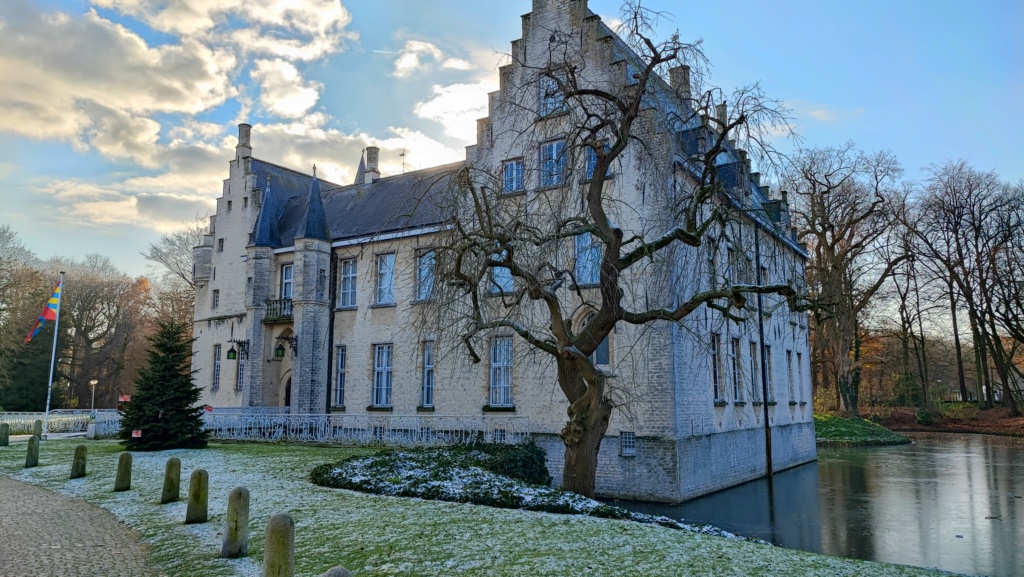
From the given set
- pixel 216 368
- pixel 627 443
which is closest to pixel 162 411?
pixel 216 368

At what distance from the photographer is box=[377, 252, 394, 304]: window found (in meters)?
23.7

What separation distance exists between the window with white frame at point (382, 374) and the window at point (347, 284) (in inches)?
90.0

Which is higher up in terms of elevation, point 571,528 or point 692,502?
point 571,528

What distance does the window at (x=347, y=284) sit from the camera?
24844mm

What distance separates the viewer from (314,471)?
Result: 13.4m

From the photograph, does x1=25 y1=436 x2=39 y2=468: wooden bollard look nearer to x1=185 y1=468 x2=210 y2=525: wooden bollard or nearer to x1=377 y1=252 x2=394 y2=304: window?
x1=185 y1=468 x2=210 y2=525: wooden bollard

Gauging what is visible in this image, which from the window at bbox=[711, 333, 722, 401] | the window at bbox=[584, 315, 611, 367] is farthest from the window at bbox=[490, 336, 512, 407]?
the window at bbox=[711, 333, 722, 401]

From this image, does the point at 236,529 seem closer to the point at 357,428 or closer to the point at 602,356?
the point at 602,356

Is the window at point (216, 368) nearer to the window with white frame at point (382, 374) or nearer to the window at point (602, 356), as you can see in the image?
the window with white frame at point (382, 374)

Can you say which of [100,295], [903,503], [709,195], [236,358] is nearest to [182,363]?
[236,358]

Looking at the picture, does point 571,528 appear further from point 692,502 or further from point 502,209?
point 692,502

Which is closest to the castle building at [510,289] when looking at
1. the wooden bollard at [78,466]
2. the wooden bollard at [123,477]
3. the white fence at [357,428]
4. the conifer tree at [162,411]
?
the white fence at [357,428]

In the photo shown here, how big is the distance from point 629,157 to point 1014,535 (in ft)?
38.1

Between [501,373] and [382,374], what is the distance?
5271 mm
